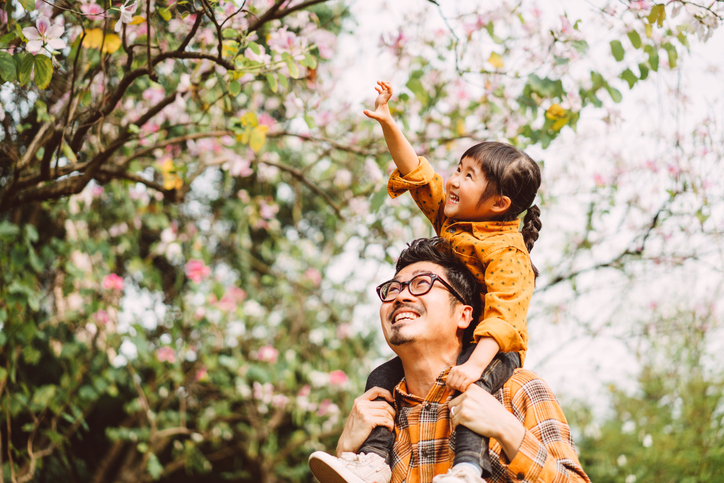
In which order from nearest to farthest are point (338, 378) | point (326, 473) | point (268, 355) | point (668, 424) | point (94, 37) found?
1. point (326, 473)
2. point (94, 37)
3. point (268, 355)
4. point (338, 378)
5. point (668, 424)

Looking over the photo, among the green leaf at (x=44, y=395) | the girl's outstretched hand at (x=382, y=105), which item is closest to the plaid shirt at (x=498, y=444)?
the girl's outstretched hand at (x=382, y=105)

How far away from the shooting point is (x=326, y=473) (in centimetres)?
174

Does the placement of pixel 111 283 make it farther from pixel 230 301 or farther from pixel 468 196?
pixel 468 196

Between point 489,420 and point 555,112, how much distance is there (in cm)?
193

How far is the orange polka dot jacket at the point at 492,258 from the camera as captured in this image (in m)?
1.79

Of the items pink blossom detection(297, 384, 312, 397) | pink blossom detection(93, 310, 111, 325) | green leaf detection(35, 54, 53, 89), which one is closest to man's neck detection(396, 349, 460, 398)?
green leaf detection(35, 54, 53, 89)

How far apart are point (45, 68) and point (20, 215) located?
3243mm

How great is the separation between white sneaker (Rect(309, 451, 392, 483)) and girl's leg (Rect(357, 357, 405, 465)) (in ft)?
0.14

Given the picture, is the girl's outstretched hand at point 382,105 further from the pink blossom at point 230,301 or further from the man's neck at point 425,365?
the pink blossom at point 230,301

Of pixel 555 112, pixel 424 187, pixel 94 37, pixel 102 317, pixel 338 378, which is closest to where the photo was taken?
pixel 424 187

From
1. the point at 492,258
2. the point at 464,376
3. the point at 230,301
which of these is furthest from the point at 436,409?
the point at 230,301

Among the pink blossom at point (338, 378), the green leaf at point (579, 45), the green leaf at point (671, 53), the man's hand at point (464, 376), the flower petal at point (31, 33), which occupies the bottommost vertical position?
the man's hand at point (464, 376)

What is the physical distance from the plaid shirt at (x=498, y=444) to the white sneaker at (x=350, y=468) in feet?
0.30

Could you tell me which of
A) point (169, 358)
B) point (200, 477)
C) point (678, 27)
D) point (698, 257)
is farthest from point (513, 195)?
point (200, 477)
